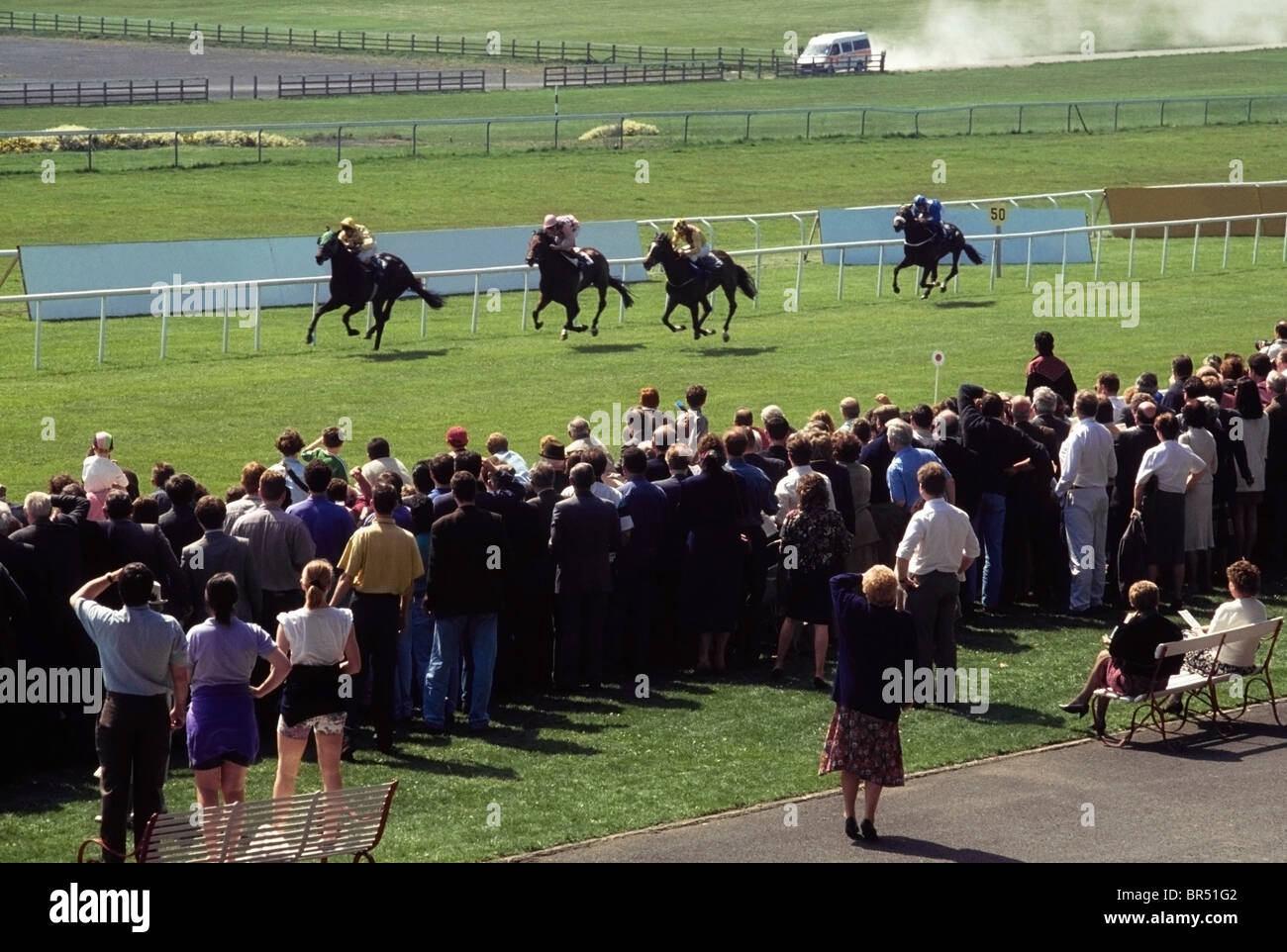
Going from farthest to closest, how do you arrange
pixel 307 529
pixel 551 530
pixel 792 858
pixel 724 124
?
pixel 724 124 → pixel 551 530 → pixel 307 529 → pixel 792 858

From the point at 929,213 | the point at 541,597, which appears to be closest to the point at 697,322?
the point at 929,213

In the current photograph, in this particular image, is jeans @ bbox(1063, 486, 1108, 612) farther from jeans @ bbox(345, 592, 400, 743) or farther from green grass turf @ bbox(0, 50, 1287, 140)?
green grass turf @ bbox(0, 50, 1287, 140)

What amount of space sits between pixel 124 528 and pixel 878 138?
37894 mm

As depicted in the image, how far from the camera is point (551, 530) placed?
1060 centimetres

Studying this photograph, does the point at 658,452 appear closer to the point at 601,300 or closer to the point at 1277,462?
the point at 1277,462

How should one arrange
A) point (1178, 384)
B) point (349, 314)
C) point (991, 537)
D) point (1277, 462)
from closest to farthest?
point (991, 537)
point (1277, 462)
point (1178, 384)
point (349, 314)

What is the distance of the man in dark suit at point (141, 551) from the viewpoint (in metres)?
9.27

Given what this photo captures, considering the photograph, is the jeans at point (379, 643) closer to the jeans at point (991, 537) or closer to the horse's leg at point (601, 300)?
the jeans at point (991, 537)

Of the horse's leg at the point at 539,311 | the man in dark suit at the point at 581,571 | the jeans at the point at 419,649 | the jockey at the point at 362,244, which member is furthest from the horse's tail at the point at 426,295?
the jeans at the point at 419,649

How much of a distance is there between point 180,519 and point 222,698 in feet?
6.54

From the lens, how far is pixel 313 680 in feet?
28.0

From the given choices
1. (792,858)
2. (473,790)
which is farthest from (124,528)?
(792,858)

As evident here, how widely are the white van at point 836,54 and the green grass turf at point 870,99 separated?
1.54 m
